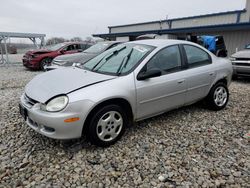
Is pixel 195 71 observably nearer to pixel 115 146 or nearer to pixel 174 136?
pixel 174 136

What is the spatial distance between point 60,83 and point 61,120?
2.00 ft

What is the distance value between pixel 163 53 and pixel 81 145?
77.2 inches

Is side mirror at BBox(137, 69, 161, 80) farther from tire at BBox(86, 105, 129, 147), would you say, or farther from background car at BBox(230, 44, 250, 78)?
background car at BBox(230, 44, 250, 78)

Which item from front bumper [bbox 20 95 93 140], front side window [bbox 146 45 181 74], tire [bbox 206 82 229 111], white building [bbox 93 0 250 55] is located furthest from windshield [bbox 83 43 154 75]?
white building [bbox 93 0 250 55]

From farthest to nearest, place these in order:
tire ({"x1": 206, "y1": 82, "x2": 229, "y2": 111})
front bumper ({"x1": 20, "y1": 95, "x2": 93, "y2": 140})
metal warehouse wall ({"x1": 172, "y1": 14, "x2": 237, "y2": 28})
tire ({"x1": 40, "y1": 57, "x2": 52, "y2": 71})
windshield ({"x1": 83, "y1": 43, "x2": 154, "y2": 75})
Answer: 1. metal warehouse wall ({"x1": 172, "y1": 14, "x2": 237, "y2": 28})
2. tire ({"x1": 40, "y1": 57, "x2": 52, "y2": 71})
3. tire ({"x1": 206, "y1": 82, "x2": 229, "y2": 111})
4. windshield ({"x1": 83, "y1": 43, "x2": 154, "y2": 75})
5. front bumper ({"x1": 20, "y1": 95, "x2": 93, "y2": 140})

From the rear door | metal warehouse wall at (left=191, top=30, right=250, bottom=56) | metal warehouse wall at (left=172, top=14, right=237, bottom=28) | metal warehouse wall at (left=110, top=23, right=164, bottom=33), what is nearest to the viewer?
the rear door

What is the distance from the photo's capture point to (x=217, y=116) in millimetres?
3699

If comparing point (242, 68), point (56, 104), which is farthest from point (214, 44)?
point (56, 104)

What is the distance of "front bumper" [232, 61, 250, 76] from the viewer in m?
6.38

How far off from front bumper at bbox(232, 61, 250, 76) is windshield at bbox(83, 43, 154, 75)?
5.09 m

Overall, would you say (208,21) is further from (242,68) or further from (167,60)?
(167,60)

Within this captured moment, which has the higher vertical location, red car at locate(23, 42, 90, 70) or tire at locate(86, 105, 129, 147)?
red car at locate(23, 42, 90, 70)

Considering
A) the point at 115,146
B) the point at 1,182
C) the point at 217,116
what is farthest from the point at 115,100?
the point at 217,116

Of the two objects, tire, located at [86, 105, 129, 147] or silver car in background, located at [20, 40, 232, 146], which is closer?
silver car in background, located at [20, 40, 232, 146]
